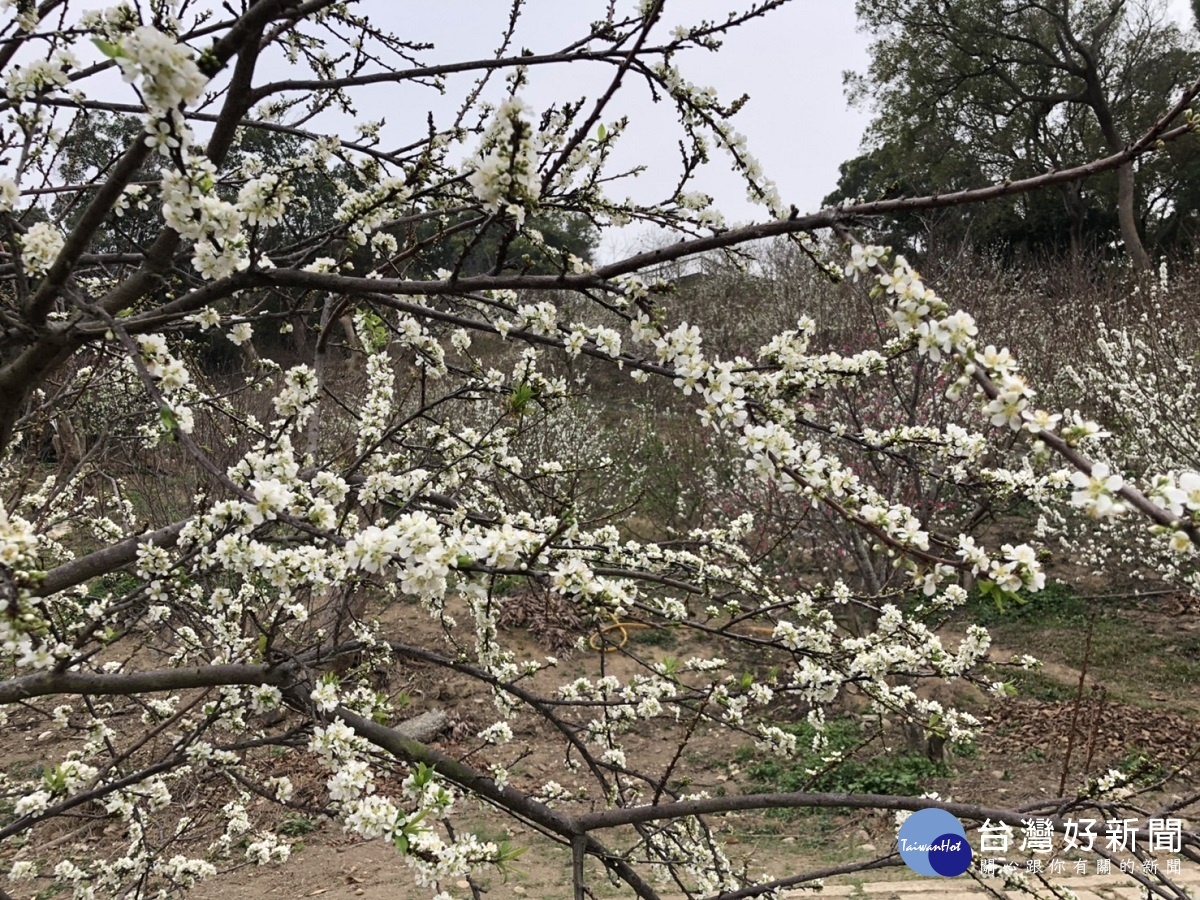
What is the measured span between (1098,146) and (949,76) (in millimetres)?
3964

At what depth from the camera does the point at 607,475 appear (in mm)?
10789

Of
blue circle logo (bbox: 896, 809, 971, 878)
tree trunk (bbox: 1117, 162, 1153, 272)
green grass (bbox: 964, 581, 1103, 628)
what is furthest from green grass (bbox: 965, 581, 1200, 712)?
tree trunk (bbox: 1117, 162, 1153, 272)

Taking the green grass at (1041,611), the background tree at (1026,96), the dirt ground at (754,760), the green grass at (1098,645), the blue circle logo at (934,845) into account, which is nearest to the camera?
the blue circle logo at (934,845)

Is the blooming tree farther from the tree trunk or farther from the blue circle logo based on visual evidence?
the tree trunk

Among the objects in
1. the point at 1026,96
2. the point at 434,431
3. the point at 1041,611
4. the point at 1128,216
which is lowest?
the point at 1041,611

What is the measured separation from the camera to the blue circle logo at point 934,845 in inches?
79.7

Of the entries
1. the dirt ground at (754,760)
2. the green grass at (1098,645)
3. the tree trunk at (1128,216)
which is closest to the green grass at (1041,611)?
the green grass at (1098,645)

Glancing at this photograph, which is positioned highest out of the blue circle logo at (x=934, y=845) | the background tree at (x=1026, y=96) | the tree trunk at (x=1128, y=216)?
the background tree at (x=1026, y=96)

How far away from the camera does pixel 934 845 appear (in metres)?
2.06

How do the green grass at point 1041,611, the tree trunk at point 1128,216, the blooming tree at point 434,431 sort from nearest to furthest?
1. the blooming tree at point 434,431
2. the green grass at point 1041,611
3. the tree trunk at point 1128,216

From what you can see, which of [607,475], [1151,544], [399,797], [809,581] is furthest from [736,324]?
[399,797]

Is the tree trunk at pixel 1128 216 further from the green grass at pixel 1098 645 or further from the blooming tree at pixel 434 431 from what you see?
the blooming tree at pixel 434 431

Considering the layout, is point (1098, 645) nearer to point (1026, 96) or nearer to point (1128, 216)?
point (1128, 216)

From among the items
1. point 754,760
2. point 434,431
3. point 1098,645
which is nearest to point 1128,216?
point 1098,645
